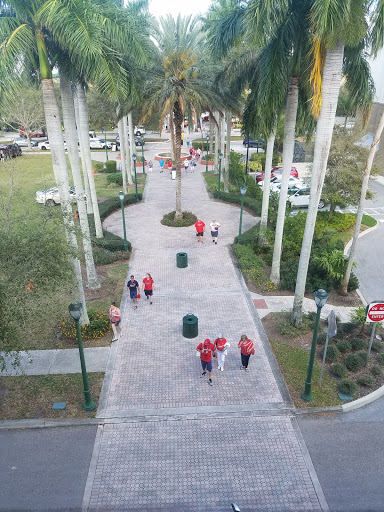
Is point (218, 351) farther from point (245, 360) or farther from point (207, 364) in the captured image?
point (245, 360)

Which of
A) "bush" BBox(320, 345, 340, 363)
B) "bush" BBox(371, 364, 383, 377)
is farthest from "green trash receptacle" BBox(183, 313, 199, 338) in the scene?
"bush" BBox(371, 364, 383, 377)

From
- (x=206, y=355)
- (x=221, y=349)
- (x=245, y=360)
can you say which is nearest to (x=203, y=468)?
(x=206, y=355)

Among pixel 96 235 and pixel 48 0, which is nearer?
pixel 48 0

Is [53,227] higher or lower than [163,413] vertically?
higher

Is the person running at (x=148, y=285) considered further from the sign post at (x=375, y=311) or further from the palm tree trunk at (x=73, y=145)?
the sign post at (x=375, y=311)

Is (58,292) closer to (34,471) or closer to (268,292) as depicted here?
(34,471)

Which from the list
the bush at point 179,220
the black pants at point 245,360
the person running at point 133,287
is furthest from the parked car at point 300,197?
the black pants at point 245,360

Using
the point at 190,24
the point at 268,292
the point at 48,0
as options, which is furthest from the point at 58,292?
the point at 190,24

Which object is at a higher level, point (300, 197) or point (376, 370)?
point (300, 197)
